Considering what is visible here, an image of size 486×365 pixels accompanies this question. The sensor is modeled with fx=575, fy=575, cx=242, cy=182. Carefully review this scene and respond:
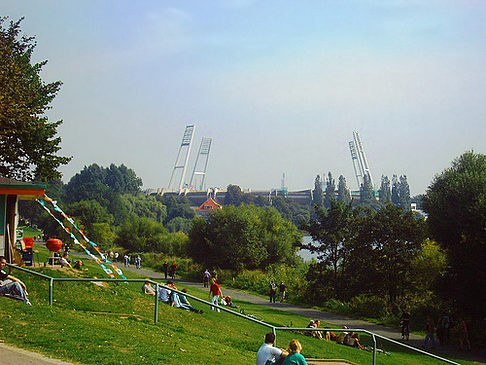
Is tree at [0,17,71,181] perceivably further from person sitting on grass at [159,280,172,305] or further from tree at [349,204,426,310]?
A: tree at [349,204,426,310]

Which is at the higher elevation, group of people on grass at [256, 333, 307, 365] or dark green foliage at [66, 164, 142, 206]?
dark green foliage at [66, 164, 142, 206]

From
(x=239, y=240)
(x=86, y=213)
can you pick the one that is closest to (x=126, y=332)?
(x=239, y=240)

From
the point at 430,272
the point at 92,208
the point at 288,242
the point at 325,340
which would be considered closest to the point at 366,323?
the point at 430,272

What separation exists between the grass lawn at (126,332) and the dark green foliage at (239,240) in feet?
112

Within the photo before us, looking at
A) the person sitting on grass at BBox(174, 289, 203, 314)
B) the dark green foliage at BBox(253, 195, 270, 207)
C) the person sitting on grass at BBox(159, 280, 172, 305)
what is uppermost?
the dark green foliage at BBox(253, 195, 270, 207)

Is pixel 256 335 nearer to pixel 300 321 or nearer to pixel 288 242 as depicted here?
pixel 300 321

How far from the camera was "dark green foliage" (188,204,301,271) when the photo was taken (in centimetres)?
5200

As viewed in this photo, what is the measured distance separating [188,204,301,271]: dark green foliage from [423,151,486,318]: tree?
26069 mm

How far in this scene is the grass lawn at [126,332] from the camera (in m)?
9.50

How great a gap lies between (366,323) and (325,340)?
14.8 meters

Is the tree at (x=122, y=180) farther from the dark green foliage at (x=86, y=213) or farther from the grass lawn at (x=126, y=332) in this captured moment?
the grass lawn at (x=126, y=332)

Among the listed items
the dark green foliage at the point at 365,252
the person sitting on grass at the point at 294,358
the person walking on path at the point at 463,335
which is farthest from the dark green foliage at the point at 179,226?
the person sitting on grass at the point at 294,358

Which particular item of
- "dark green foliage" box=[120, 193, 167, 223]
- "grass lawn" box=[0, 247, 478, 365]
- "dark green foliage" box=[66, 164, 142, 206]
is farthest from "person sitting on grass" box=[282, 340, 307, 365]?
"dark green foliage" box=[66, 164, 142, 206]

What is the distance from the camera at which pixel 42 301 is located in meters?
13.3
